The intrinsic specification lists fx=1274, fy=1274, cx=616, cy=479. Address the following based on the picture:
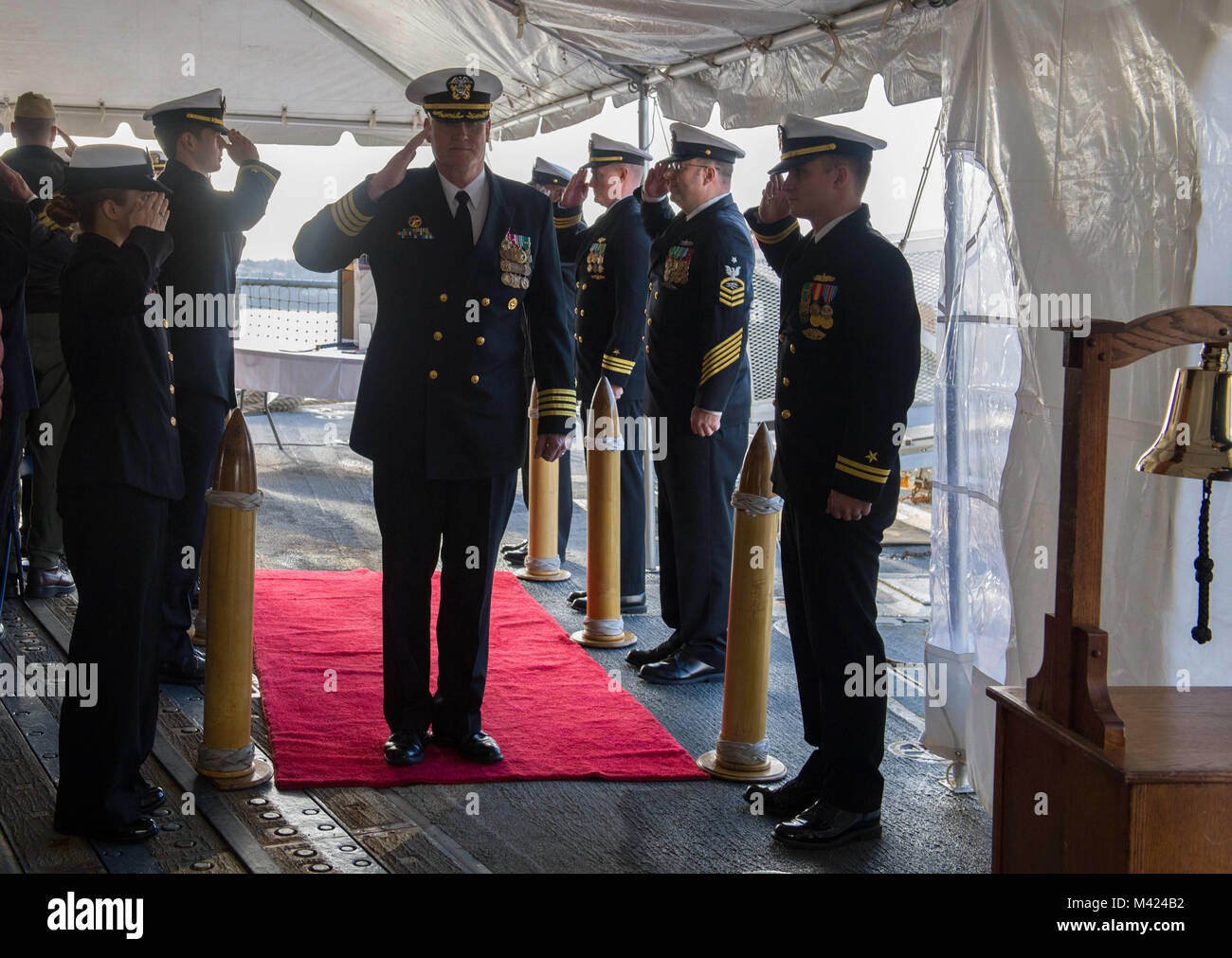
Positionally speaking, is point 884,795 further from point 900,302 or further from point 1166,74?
point 1166,74

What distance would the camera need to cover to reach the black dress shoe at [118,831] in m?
3.12

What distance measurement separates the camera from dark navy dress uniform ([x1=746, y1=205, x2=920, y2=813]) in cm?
316

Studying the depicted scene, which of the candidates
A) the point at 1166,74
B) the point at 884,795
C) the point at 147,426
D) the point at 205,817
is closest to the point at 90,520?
the point at 147,426

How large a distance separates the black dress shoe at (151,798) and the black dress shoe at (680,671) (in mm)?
1930

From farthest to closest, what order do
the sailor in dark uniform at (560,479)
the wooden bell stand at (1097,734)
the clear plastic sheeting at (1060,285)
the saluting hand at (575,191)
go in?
the sailor in dark uniform at (560,479) < the saluting hand at (575,191) < the clear plastic sheeting at (1060,285) < the wooden bell stand at (1097,734)

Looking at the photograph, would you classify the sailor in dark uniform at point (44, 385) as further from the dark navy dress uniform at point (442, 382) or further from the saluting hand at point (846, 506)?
the saluting hand at point (846, 506)

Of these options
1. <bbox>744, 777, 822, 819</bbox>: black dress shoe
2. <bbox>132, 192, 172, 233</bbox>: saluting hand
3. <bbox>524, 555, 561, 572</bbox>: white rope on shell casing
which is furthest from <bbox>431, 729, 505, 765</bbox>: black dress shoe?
<bbox>524, 555, 561, 572</bbox>: white rope on shell casing

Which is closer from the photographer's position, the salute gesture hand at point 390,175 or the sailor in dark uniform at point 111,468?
the sailor in dark uniform at point 111,468

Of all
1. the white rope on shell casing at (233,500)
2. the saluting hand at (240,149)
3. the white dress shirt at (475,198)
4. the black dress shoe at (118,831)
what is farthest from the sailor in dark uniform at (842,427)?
the saluting hand at (240,149)

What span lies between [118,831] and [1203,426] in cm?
259

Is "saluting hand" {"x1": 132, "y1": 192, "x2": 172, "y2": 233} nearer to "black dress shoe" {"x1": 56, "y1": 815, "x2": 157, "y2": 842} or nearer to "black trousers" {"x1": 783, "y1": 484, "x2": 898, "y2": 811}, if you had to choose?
"black dress shoe" {"x1": 56, "y1": 815, "x2": 157, "y2": 842}

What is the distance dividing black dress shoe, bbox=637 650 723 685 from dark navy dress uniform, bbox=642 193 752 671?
1.1 inches
